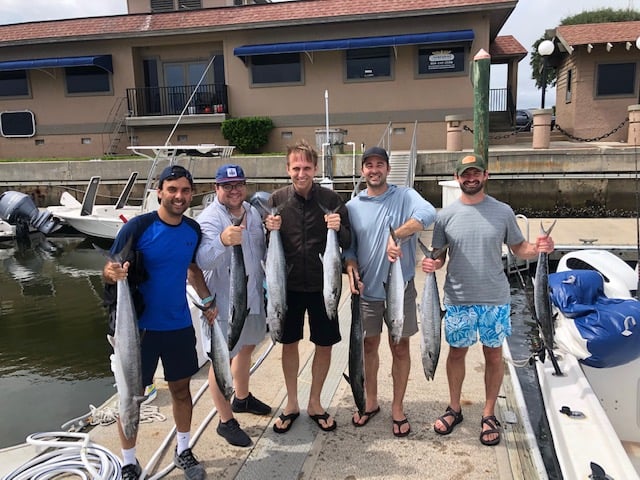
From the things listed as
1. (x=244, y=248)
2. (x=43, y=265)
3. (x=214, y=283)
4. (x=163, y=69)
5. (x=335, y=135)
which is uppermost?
(x=163, y=69)

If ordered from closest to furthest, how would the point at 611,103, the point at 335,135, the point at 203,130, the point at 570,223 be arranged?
1. the point at 570,223
2. the point at 335,135
3. the point at 611,103
4. the point at 203,130

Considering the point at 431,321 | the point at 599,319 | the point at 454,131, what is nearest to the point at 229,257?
the point at 431,321

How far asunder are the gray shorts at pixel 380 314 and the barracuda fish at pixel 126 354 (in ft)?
A: 4.70

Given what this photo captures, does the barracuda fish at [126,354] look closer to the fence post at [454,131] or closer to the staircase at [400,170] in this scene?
the staircase at [400,170]

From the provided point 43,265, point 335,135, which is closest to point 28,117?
point 43,265

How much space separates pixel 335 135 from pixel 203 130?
677cm

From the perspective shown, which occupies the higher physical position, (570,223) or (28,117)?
(28,117)

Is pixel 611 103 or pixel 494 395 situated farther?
pixel 611 103

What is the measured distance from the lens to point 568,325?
386 cm

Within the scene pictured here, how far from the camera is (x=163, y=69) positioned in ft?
65.1

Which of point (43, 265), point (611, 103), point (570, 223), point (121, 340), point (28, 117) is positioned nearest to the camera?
point (121, 340)

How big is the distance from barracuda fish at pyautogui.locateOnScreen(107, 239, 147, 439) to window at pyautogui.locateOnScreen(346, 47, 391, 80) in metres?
16.4

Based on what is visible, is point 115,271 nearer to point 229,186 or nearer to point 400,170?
point 229,186

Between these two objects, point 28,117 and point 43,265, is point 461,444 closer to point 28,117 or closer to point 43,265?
point 43,265
